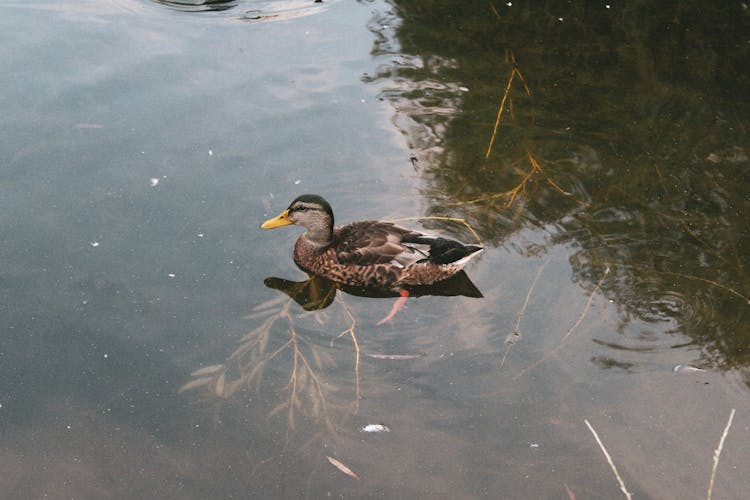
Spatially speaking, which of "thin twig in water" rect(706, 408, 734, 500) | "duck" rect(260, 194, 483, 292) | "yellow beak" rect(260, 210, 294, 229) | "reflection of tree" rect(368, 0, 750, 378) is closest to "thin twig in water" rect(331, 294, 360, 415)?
"duck" rect(260, 194, 483, 292)

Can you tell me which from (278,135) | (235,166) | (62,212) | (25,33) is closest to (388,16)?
(278,135)

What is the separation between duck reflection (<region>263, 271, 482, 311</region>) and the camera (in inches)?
211

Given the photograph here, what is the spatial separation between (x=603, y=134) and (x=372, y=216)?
2251mm

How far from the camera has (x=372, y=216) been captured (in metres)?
5.99

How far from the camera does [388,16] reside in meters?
8.41

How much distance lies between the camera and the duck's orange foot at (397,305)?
5148 mm

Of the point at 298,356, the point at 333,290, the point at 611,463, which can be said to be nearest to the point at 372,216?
the point at 333,290

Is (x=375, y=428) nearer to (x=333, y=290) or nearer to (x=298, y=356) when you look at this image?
(x=298, y=356)

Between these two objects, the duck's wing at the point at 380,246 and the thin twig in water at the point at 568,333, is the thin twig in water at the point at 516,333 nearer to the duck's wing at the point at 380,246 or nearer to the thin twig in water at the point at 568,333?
the thin twig in water at the point at 568,333

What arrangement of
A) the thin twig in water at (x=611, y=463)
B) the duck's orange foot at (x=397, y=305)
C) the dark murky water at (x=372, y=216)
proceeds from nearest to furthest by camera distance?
the thin twig in water at (x=611, y=463) < the dark murky water at (x=372, y=216) < the duck's orange foot at (x=397, y=305)

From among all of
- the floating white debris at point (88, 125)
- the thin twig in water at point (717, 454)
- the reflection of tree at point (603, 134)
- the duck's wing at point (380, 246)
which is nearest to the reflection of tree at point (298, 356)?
the duck's wing at point (380, 246)

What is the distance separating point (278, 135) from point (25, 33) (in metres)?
3.20

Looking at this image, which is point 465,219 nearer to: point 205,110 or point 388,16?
point 205,110

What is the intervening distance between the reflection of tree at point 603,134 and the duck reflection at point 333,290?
504mm
